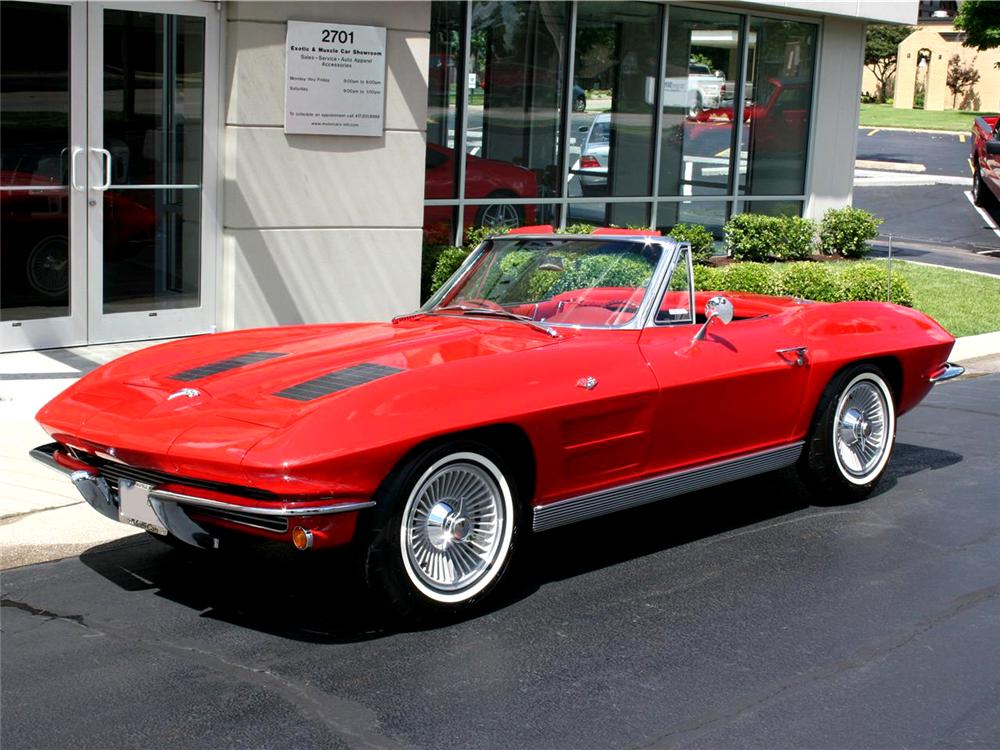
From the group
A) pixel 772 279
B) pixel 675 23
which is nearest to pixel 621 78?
pixel 675 23

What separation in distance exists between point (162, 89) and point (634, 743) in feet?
25.7

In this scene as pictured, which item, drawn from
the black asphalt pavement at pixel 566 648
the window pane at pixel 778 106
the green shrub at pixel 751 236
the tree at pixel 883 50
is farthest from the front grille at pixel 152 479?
the tree at pixel 883 50

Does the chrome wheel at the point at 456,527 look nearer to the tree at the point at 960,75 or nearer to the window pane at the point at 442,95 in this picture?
the window pane at the point at 442,95

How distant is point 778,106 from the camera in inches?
684

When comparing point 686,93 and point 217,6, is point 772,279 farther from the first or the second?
point 217,6

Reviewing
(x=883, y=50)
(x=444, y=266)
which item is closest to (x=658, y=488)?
(x=444, y=266)

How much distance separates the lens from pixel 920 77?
64.4 metres

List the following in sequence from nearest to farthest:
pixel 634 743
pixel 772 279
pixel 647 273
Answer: pixel 634 743 < pixel 647 273 < pixel 772 279

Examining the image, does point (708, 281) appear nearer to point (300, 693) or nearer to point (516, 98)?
point (516, 98)

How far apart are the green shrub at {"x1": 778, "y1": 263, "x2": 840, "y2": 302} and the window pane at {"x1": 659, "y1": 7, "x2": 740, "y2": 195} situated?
318 cm

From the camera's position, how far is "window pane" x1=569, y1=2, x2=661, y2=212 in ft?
47.7

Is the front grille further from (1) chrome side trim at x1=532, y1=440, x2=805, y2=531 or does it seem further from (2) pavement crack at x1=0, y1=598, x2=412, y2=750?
(1) chrome side trim at x1=532, y1=440, x2=805, y2=531

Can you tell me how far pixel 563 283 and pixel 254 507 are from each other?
2.26 m

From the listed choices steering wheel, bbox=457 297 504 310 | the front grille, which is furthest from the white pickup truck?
the front grille
